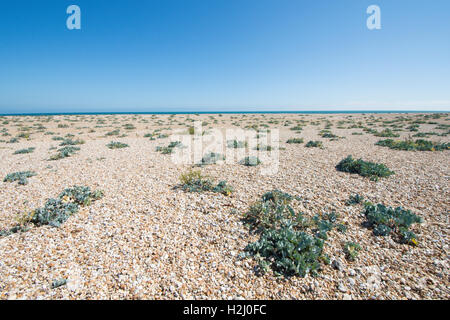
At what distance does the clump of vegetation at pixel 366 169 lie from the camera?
8.56 meters

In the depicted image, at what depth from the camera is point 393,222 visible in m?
5.15

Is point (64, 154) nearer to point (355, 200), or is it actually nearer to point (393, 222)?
point (355, 200)

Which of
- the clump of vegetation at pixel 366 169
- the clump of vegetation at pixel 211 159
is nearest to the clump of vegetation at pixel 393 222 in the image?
the clump of vegetation at pixel 366 169

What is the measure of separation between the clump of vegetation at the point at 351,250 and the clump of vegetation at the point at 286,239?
0.46m

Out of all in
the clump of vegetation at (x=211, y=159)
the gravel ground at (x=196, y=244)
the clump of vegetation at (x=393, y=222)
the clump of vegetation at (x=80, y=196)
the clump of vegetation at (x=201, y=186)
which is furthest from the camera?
the clump of vegetation at (x=211, y=159)

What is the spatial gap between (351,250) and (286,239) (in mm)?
1412

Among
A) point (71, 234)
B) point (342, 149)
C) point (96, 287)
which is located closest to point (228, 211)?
point (96, 287)

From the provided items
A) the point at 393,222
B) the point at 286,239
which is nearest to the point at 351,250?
the point at 286,239

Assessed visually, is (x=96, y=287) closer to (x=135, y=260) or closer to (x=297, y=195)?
(x=135, y=260)

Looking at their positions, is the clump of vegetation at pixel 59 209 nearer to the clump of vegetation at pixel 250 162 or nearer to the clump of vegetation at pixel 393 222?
the clump of vegetation at pixel 250 162

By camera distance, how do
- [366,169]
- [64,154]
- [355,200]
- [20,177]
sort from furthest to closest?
[64,154], [366,169], [20,177], [355,200]

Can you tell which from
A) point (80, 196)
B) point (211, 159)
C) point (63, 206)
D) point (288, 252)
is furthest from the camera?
point (211, 159)
